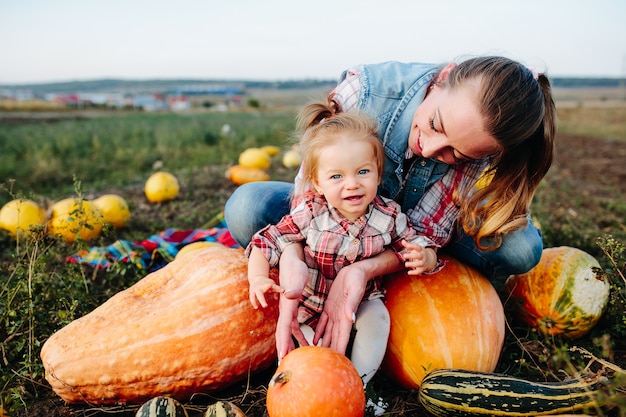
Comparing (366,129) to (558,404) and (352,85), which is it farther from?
(558,404)

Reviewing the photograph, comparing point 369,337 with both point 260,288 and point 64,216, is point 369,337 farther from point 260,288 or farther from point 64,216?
point 64,216

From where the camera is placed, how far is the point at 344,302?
2.39 m

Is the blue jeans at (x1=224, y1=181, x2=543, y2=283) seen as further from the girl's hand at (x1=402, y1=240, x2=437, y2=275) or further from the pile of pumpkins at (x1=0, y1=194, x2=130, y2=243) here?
the pile of pumpkins at (x1=0, y1=194, x2=130, y2=243)

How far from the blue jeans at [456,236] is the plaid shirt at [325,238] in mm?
493

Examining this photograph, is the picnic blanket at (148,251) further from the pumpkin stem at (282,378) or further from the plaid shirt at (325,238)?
the pumpkin stem at (282,378)

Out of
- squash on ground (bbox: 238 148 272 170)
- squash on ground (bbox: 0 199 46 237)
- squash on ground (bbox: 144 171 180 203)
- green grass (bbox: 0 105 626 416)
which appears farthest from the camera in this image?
squash on ground (bbox: 238 148 272 170)

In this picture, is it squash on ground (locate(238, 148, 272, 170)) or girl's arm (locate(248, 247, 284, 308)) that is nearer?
girl's arm (locate(248, 247, 284, 308))

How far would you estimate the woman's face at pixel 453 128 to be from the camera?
7.64 ft

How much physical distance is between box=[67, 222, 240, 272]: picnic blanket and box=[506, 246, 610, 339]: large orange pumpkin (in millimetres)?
2177

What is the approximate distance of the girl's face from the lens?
2369mm

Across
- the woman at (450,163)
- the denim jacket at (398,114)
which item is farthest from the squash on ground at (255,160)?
the denim jacket at (398,114)

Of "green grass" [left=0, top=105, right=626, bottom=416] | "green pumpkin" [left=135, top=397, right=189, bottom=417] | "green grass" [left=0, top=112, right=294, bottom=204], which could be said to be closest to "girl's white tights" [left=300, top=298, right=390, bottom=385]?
"green grass" [left=0, top=105, right=626, bottom=416]

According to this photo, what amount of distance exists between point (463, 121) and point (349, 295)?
3.31 feet

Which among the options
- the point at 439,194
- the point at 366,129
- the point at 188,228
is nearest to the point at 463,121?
the point at 366,129
